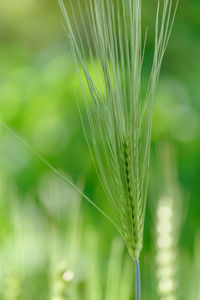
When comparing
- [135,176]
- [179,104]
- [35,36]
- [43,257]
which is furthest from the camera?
[35,36]

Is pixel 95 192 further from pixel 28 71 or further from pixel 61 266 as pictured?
pixel 61 266

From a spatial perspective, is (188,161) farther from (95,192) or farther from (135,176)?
(135,176)

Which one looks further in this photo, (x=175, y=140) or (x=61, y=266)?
(x=175, y=140)

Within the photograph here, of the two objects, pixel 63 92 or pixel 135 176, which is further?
pixel 63 92

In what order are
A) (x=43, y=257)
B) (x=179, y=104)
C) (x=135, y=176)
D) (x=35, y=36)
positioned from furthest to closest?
(x=35, y=36) < (x=179, y=104) < (x=43, y=257) < (x=135, y=176)

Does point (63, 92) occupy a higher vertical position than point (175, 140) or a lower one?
higher

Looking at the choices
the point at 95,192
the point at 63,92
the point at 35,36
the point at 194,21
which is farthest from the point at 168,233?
the point at 35,36

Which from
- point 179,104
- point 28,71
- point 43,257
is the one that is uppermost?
point 28,71

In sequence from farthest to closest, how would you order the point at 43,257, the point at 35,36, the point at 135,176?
the point at 35,36
the point at 43,257
the point at 135,176

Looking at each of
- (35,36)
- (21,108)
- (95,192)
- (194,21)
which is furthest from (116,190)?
(35,36)
